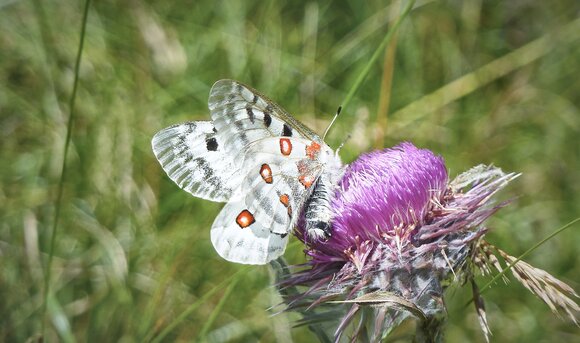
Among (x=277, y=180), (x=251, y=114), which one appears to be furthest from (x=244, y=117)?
(x=277, y=180)

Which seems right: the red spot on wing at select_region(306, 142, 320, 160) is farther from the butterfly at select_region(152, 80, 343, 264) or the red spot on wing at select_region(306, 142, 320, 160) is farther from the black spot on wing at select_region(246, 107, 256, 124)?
the black spot on wing at select_region(246, 107, 256, 124)

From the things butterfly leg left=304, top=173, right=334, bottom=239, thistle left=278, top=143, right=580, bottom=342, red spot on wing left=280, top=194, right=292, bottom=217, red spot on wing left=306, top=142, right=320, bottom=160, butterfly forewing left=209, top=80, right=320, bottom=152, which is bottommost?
thistle left=278, top=143, right=580, bottom=342

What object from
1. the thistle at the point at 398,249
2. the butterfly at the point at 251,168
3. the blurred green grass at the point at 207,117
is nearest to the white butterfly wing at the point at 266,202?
the butterfly at the point at 251,168

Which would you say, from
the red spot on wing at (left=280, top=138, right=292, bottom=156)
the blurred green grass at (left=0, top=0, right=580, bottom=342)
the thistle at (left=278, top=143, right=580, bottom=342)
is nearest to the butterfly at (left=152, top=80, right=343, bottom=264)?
the red spot on wing at (left=280, top=138, right=292, bottom=156)

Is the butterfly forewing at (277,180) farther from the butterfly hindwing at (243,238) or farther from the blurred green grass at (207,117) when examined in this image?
the blurred green grass at (207,117)

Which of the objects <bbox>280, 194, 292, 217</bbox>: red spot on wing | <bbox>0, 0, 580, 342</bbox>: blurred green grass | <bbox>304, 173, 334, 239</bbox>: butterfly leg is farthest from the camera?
<bbox>0, 0, 580, 342</bbox>: blurred green grass
